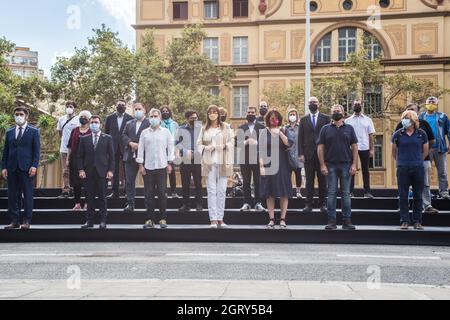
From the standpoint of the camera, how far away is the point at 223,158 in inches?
459

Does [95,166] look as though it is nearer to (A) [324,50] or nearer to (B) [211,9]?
(A) [324,50]

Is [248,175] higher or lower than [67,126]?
lower

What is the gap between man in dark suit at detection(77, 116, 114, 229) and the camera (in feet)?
A: 38.8

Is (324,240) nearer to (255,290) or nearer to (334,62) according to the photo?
(255,290)

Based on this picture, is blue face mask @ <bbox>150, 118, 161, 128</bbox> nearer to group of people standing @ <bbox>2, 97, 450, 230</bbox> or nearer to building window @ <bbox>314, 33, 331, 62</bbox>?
group of people standing @ <bbox>2, 97, 450, 230</bbox>

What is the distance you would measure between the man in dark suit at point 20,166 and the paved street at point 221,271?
2.32 ft

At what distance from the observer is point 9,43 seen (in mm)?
37688

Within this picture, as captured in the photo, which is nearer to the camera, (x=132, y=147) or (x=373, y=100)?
(x=132, y=147)

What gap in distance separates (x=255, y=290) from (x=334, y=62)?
39.3 meters

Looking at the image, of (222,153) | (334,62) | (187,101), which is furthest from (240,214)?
(334,62)

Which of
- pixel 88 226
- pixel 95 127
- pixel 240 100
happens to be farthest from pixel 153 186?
pixel 240 100

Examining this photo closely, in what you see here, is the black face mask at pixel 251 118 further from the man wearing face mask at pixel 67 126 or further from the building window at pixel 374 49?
the building window at pixel 374 49

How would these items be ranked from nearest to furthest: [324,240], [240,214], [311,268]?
[311,268] < [324,240] < [240,214]

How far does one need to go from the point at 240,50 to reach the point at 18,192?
116ft
